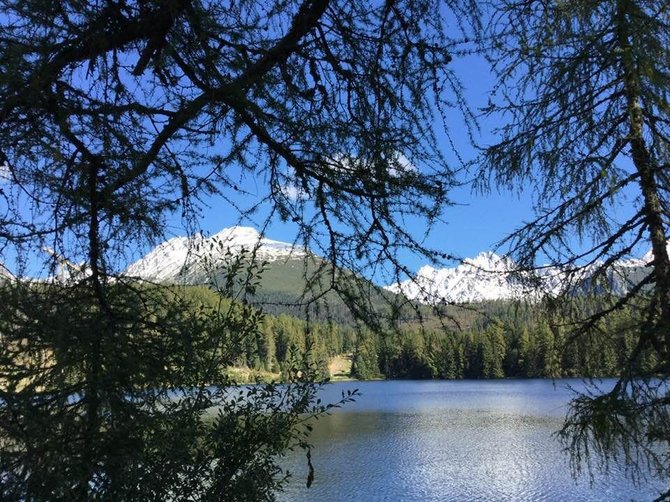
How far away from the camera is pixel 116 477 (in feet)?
4.91

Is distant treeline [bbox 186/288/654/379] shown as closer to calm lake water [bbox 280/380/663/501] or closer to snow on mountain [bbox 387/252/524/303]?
snow on mountain [bbox 387/252/524/303]

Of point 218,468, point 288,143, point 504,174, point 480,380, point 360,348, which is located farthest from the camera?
point 480,380

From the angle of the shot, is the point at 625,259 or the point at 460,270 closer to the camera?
the point at 460,270

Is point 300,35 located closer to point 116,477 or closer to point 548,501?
point 116,477

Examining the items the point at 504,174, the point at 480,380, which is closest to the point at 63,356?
the point at 504,174

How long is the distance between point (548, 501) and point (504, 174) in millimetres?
12539

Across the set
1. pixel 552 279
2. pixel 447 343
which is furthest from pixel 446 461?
pixel 447 343

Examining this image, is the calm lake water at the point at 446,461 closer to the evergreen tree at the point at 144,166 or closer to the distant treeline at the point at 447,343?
the distant treeline at the point at 447,343

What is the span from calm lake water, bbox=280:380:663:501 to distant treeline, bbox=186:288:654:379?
24cm

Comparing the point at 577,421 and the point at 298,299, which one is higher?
the point at 298,299

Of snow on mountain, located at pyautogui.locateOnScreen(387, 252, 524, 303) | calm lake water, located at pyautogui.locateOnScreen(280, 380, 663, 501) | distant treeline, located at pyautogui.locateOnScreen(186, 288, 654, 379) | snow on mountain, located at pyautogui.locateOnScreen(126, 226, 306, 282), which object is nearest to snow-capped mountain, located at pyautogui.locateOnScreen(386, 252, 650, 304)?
distant treeline, located at pyautogui.locateOnScreen(186, 288, 654, 379)

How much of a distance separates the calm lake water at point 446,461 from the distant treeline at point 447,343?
245 millimetres

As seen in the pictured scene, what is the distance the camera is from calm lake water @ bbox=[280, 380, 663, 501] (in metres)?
14.0

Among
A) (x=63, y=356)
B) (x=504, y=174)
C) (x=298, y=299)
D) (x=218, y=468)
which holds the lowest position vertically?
(x=218, y=468)
